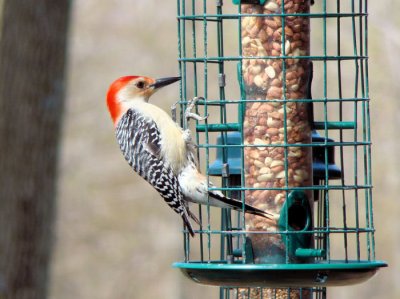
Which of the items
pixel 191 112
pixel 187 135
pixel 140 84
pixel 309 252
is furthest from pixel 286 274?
pixel 140 84

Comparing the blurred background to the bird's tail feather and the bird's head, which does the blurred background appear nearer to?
the bird's head

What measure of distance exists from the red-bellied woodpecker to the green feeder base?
0.76 m

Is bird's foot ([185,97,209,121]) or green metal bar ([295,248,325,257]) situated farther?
bird's foot ([185,97,209,121])

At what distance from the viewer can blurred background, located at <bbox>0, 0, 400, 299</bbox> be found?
27812 mm

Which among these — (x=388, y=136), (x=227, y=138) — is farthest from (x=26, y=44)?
(x=388, y=136)

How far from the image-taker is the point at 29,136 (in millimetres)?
10812

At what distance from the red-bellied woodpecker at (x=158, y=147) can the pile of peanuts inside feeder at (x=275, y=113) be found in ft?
1.14

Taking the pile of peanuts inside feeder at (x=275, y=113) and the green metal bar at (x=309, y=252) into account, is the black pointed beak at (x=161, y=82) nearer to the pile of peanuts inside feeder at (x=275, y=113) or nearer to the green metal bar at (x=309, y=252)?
the pile of peanuts inside feeder at (x=275, y=113)

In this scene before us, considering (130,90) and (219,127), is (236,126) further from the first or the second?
(130,90)

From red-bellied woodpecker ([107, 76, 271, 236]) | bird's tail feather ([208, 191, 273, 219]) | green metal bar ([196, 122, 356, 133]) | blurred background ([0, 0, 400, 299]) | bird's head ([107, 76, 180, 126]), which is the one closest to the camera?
bird's tail feather ([208, 191, 273, 219])

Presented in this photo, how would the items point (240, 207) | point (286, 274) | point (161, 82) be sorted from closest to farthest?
point (286, 274), point (240, 207), point (161, 82)

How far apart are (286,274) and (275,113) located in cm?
124

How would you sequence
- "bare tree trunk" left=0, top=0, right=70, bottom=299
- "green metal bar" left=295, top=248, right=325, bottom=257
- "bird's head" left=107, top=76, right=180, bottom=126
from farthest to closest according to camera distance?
"bare tree trunk" left=0, top=0, right=70, bottom=299 < "bird's head" left=107, top=76, right=180, bottom=126 < "green metal bar" left=295, top=248, right=325, bottom=257

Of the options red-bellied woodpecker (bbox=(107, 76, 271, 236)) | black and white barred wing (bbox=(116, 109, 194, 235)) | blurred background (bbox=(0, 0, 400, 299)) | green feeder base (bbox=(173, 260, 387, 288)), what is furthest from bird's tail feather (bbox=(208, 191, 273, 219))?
blurred background (bbox=(0, 0, 400, 299))
